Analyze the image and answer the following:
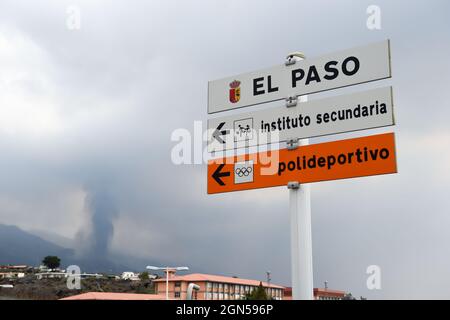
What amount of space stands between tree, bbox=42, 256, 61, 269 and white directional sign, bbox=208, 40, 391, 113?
416 feet

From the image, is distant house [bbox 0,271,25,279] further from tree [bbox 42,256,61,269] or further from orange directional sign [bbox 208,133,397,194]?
orange directional sign [bbox 208,133,397,194]

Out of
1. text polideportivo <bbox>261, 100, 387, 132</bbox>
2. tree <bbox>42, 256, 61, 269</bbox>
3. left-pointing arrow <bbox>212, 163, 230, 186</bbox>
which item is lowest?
left-pointing arrow <bbox>212, 163, 230, 186</bbox>

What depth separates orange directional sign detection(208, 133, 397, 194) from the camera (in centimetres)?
775

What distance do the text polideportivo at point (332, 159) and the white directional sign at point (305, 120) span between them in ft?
1.36

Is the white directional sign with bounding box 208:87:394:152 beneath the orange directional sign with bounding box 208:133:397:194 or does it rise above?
above

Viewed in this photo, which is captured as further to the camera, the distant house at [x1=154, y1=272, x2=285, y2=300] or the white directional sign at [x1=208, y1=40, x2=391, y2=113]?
the distant house at [x1=154, y1=272, x2=285, y2=300]

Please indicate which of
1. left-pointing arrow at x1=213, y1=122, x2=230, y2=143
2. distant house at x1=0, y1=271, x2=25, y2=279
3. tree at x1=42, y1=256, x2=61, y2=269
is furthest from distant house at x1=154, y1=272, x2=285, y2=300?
left-pointing arrow at x1=213, y1=122, x2=230, y2=143

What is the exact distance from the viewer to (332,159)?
26.7 ft

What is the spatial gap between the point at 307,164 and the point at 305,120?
0.78 m

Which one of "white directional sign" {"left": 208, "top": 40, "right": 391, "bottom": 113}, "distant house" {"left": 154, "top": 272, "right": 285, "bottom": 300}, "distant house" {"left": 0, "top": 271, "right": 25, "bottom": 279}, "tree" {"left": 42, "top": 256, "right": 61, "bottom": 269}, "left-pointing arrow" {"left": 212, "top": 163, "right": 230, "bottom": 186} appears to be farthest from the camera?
"tree" {"left": 42, "top": 256, "right": 61, "bottom": 269}

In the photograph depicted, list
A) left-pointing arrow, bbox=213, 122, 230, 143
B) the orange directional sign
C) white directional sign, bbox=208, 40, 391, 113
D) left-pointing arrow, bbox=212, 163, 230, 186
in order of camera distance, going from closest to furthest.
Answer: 1. the orange directional sign
2. white directional sign, bbox=208, 40, 391, 113
3. left-pointing arrow, bbox=212, 163, 230, 186
4. left-pointing arrow, bbox=213, 122, 230, 143

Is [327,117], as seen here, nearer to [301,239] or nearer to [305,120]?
[305,120]
